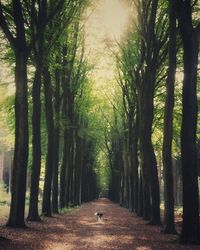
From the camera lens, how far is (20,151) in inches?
590

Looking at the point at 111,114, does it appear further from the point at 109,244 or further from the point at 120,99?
the point at 109,244

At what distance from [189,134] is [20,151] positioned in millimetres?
6128

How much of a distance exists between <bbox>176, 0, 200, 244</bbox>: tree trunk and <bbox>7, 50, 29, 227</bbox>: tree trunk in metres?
5.84

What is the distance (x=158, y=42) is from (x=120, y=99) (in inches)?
652

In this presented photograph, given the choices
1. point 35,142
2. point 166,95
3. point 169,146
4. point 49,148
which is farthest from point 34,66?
point 169,146

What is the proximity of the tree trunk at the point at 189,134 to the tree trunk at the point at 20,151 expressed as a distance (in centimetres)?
584

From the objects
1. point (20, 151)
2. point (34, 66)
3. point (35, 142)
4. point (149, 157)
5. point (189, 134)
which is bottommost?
point (20, 151)

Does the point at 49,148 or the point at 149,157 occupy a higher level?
the point at 49,148

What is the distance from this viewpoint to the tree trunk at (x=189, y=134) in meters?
11.9

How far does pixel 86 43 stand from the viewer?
3123 cm

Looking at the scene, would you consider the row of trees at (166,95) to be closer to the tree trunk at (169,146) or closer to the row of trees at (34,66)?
the tree trunk at (169,146)

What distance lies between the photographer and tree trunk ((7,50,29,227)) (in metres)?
14.9

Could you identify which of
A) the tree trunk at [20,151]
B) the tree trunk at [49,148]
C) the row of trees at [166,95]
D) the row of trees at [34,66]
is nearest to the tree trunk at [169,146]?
the row of trees at [166,95]

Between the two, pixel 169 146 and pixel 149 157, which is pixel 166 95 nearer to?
pixel 169 146
